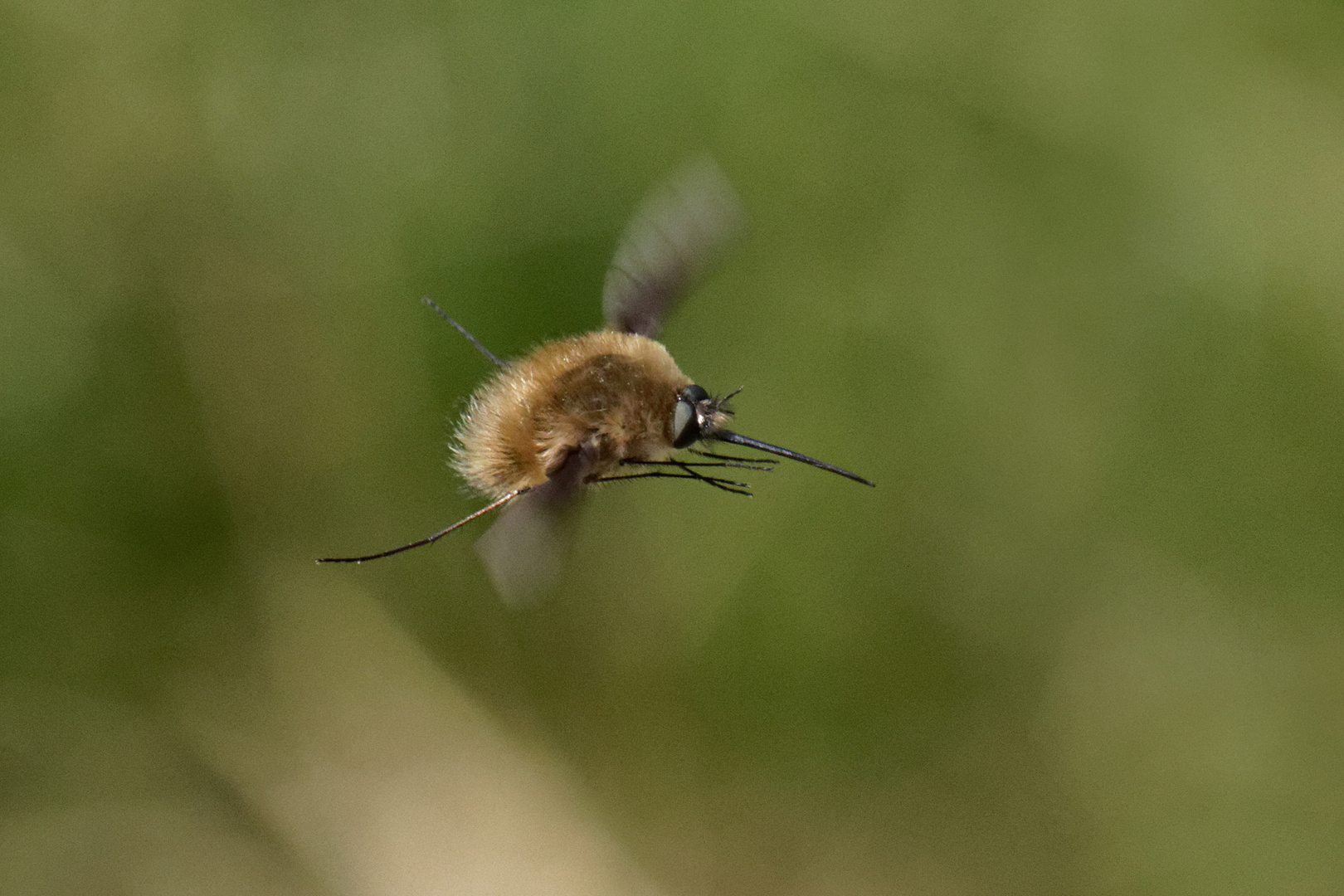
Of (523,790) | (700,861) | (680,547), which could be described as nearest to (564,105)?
(680,547)

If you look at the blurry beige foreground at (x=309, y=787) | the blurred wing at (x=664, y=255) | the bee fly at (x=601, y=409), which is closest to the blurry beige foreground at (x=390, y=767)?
the blurry beige foreground at (x=309, y=787)

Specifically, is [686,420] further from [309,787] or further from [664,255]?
[309,787]

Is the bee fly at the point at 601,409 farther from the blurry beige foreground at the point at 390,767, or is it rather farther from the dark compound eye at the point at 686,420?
the blurry beige foreground at the point at 390,767

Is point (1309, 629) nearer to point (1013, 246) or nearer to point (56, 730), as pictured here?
point (1013, 246)

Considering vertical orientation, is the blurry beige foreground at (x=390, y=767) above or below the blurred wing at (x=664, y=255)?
below

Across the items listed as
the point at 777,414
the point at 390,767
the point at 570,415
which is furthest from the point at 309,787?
the point at 570,415

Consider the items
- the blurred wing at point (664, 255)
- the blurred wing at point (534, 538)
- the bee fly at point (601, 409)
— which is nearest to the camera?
the blurred wing at point (534, 538)

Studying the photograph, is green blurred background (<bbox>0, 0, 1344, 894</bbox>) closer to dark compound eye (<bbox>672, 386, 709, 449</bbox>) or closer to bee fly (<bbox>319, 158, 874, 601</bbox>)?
bee fly (<bbox>319, 158, 874, 601</bbox>)
